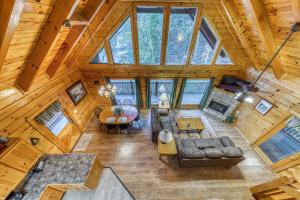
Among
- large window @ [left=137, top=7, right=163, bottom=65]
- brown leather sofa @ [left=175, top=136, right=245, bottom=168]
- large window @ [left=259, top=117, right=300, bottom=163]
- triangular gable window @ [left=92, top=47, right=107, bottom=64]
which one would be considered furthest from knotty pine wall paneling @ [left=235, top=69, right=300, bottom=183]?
triangular gable window @ [left=92, top=47, right=107, bottom=64]

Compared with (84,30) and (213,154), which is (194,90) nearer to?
(213,154)

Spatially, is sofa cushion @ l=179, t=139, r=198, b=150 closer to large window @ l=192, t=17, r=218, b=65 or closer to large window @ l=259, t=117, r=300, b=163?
large window @ l=259, t=117, r=300, b=163

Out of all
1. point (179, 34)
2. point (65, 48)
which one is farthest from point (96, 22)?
point (179, 34)

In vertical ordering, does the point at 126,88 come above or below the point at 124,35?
above

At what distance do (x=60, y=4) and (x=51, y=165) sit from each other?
3523 millimetres

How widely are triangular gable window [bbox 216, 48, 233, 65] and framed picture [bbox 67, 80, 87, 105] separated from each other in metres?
5.83

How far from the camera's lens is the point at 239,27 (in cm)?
402

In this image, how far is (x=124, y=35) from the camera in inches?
192

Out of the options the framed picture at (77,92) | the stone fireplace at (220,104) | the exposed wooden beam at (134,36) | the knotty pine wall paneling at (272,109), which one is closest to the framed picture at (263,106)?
the knotty pine wall paneling at (272,109)

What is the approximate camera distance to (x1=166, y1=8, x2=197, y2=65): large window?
174 inches

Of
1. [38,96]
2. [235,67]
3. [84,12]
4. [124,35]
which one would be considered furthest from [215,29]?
[38,96]

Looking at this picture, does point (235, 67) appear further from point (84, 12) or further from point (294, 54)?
point (84, 12)

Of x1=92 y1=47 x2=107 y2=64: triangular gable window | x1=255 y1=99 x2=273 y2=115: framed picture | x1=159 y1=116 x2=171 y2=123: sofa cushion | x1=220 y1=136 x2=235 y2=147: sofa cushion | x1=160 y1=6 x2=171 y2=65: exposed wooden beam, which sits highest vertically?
x1=92 y1=47 x2=107 y2=64: triangular gable window

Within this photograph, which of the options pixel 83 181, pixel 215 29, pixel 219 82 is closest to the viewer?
pixel 83 181
